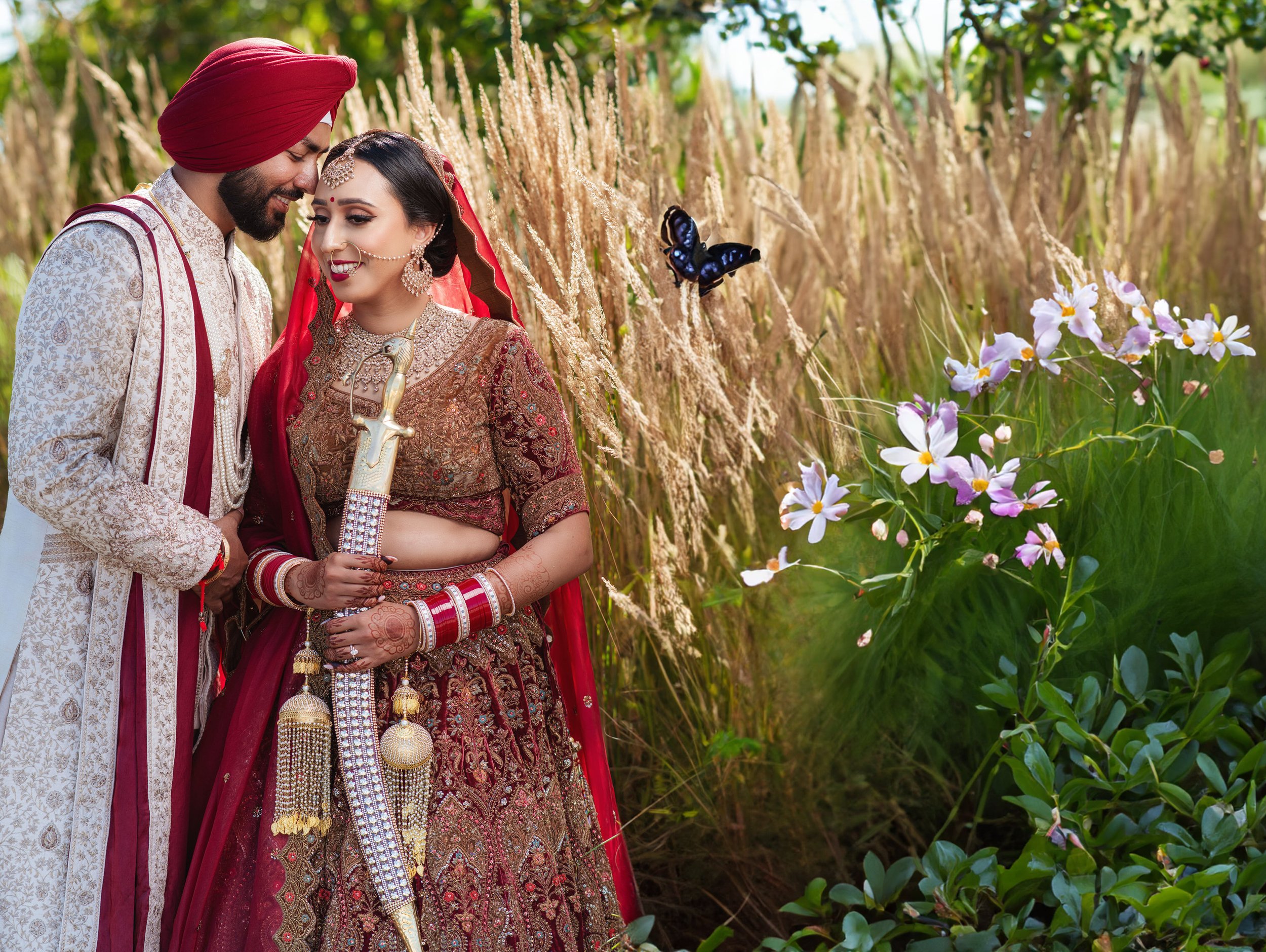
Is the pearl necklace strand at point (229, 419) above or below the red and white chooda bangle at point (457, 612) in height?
above

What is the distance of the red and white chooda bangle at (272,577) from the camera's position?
1749 mm

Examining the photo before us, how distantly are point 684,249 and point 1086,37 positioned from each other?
297cm

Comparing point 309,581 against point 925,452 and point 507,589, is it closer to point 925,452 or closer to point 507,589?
point 507,589

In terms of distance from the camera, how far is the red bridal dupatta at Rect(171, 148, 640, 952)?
5.39 ft

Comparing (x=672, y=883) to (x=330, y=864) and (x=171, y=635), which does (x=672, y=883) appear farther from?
(x=171, y=635)

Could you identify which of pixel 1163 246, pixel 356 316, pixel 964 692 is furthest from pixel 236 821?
pixel 1163 246

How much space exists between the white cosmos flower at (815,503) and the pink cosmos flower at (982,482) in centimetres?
9

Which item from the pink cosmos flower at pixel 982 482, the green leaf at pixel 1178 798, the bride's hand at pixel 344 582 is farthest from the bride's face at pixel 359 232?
the green leaf at pixel 1178 798

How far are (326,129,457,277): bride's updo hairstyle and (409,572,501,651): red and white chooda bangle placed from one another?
1.90 ft

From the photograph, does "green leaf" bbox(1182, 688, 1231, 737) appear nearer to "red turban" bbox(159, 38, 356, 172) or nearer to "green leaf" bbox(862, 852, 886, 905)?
"green leaf" bbox(862, 852, 886, 905)

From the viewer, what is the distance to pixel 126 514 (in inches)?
64.7

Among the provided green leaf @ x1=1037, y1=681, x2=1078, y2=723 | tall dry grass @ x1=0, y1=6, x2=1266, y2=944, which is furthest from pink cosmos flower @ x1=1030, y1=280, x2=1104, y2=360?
green leaf @ x1=1037, y1=681, x2=1078, y2=723

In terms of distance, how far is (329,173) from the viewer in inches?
68.6

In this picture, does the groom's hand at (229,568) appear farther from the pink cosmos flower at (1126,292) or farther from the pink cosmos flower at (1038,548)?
the pink cosmos flower at (1126,292)
